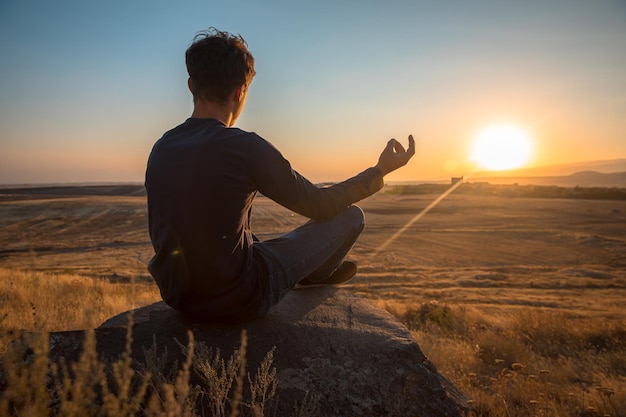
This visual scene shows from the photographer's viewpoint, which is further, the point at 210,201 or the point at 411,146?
the point at 411,146

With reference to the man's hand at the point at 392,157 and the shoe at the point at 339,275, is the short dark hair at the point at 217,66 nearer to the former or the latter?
the man's hand at the point at 392,157

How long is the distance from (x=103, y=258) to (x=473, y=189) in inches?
2761

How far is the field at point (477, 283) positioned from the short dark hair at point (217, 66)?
2.31 m

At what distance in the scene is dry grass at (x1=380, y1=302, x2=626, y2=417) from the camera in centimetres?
343

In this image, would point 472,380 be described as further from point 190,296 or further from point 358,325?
point 190,296

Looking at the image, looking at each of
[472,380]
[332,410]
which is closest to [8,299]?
[332,410]

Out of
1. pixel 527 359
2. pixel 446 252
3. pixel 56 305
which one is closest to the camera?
pixel 56 305

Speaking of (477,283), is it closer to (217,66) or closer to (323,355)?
(323,355)

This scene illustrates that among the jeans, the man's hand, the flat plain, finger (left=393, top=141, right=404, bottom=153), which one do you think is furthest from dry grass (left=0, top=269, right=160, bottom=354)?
finger (left=393, top=141, right=404, bottom=153)

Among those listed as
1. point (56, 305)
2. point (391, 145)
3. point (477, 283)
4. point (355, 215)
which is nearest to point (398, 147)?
point (391, 145)

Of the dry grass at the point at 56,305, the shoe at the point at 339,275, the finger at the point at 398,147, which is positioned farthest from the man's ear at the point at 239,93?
the dry grass at the point at 56,305

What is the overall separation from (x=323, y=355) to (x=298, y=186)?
1.01 meters

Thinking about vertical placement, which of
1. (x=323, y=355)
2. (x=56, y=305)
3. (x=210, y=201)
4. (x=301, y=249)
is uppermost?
(x=210, y=201)

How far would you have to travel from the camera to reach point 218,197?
6.00 feet
